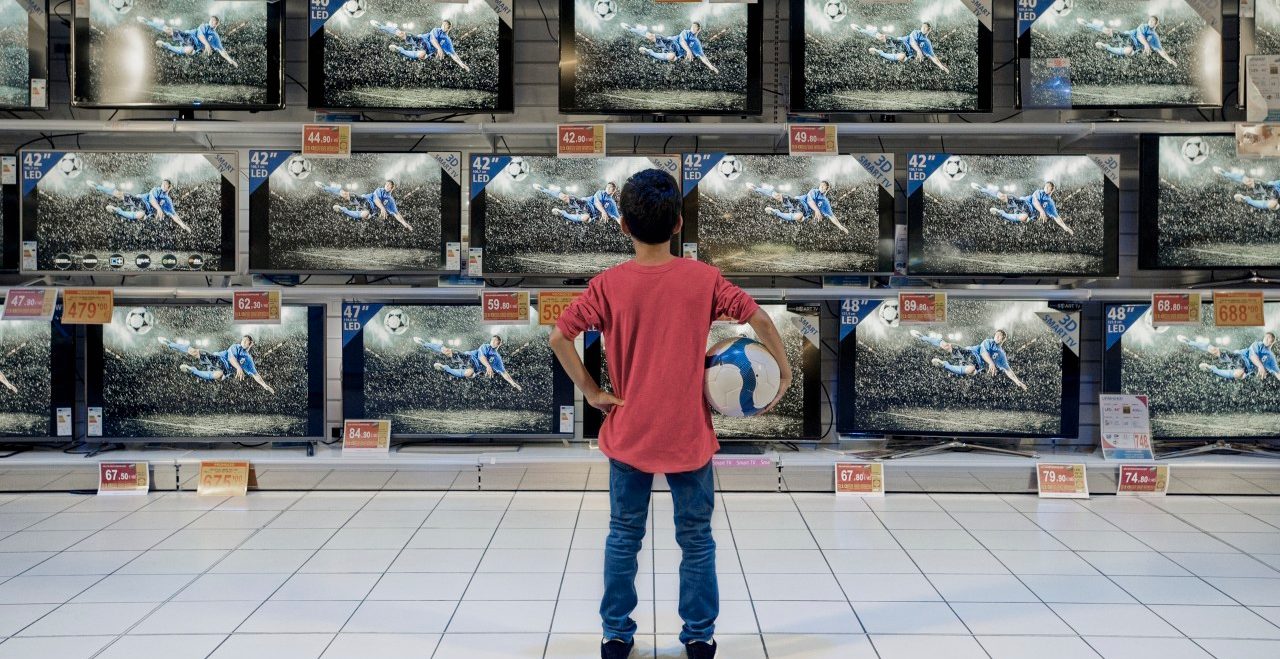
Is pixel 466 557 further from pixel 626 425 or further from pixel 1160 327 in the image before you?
pixel 1160 327

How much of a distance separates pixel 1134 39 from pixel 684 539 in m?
3.10

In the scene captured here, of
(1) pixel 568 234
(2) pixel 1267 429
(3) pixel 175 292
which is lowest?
(2) pixel 1267 429

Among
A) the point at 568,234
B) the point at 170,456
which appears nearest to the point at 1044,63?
the point at 568,234

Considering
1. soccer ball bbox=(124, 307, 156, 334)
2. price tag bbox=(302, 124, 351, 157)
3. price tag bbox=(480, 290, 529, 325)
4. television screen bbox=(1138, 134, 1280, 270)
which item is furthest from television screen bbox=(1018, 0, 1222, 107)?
soccer ball bbox=(124, 307, 156, 334)

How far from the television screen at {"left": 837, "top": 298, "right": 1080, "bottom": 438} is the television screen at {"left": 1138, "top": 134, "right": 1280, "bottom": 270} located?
529 millimetres

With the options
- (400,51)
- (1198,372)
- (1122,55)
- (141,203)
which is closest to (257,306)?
(141,203)

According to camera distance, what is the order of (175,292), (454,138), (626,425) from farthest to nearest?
(454,138) < (175,292) < (626,425)

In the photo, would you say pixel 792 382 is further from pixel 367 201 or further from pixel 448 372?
pixel 367 201

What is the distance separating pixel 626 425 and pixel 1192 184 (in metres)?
3.00

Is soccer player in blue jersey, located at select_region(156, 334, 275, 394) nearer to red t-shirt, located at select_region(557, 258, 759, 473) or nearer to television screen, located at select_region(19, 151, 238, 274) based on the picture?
television screen, located at select_region(19, 151, 238, 274)

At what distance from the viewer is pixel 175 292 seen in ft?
12.1

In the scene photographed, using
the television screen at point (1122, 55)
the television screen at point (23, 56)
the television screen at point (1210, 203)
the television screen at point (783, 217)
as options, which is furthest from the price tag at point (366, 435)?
the television screen at point (1210, 203)

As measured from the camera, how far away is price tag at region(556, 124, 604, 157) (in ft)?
11.9

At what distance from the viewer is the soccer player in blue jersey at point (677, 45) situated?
371 centimetres
